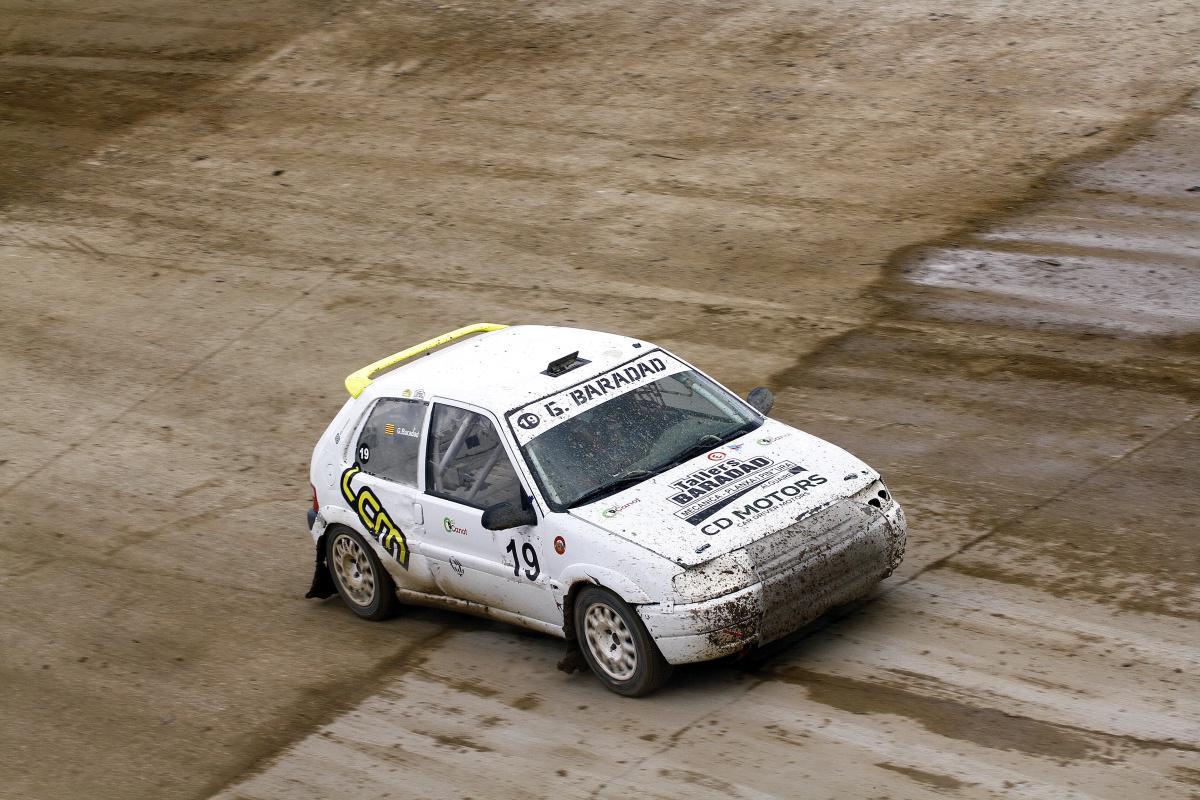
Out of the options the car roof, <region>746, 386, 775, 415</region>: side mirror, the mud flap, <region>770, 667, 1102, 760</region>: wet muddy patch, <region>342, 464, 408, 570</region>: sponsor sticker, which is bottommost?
the mud flap

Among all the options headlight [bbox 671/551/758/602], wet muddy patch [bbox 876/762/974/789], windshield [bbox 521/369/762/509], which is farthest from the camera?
Result: windshield [bbox 521/369/762/509]

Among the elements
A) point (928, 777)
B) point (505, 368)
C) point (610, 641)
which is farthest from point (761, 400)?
point (928, 777)

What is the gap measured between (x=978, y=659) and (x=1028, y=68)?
1138 cm

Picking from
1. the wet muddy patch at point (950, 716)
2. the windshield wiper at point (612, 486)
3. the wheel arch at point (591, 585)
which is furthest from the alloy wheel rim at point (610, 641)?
the wet muddy patch at point (950, 716)

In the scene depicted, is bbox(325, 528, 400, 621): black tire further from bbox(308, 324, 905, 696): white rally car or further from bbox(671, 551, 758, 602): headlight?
bbox(671, 551, 758, 602): headlight

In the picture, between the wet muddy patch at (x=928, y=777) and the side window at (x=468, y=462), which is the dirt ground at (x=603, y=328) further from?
the side window at (x=468, y=462)

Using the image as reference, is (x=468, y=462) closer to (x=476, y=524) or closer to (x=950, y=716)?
(x=476, y=524)

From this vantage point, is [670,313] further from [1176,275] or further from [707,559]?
[707,559]

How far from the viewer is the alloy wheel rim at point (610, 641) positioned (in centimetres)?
819

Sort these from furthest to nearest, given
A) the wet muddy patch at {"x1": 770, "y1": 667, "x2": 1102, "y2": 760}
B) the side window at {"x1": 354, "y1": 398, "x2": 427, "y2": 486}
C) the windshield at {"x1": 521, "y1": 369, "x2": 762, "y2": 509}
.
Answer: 1. the side window at {"x1": 354, "y1": 398, "x2": 427, "y2": 486}
2. the windshield at {"x1": 521, "y1": 369, "x2": 762, "y2": 509}
3. the wet muddy patch at {"x1": 770, "y1": 667, "x2": 1102, "y2": 760}

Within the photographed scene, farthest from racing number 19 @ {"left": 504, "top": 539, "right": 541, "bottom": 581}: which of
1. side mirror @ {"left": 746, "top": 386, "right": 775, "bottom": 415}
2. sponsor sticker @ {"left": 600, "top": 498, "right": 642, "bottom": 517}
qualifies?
side mirror @ {"left": 746, "top": 386, "right": 775, "bottom": 415}

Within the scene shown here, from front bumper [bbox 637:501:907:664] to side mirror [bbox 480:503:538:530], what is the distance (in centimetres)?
90

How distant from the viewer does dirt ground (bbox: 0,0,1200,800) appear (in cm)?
807

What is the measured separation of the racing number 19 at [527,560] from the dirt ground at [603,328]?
2.07ft
